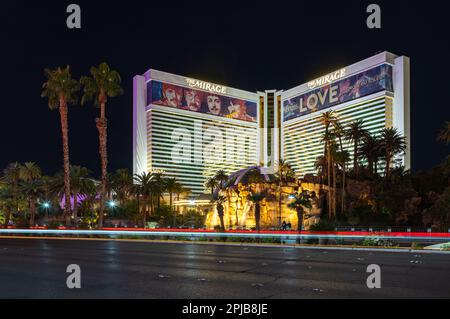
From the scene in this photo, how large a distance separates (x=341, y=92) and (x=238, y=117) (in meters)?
50.6

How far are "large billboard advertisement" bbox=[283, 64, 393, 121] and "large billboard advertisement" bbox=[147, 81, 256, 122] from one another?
20.3 m

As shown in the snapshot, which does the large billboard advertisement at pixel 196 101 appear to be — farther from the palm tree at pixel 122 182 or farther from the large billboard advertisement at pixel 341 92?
the palm tree at pixel 122 182

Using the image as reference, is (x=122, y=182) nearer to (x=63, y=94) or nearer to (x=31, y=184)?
(x=31, y=184)

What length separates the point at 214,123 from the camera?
183 meters

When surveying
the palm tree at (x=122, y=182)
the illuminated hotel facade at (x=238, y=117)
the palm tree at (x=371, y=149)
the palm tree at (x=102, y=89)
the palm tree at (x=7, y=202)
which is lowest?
the palm tree at (x=7, y=202)

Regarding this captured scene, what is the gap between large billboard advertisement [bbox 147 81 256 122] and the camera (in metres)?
170

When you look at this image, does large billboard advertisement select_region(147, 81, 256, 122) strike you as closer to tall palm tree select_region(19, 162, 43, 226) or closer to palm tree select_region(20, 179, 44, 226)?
tall palm tree select_region(19, 162, 43, 226)

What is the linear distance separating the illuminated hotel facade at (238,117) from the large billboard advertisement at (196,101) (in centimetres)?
39

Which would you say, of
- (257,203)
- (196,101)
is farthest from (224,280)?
(196,101)

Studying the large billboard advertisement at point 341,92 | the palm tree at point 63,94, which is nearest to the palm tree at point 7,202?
the palm tree at point 63,94

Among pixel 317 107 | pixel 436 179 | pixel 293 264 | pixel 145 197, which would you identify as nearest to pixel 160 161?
pixel 317 107

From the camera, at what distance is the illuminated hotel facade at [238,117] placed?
143 m

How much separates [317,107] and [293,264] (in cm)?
16077

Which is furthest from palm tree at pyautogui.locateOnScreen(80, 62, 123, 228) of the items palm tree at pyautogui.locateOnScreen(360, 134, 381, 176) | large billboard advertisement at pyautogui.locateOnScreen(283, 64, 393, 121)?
large billboard advertisement at pyautogui.locateOnScreen(283, 64, 393, 121)
